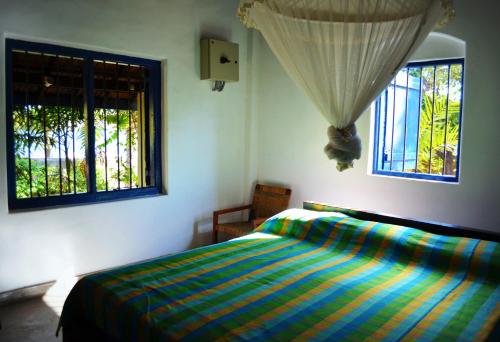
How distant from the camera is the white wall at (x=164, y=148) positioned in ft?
9.28

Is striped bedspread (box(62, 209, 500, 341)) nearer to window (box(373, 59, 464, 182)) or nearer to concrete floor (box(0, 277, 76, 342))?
concrete floor (box(0, 277, 76, 342))

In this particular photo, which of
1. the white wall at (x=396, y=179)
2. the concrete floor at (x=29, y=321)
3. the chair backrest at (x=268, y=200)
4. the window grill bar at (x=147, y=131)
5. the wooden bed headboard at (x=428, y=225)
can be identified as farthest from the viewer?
the chair backrest at (x=268, y=200)

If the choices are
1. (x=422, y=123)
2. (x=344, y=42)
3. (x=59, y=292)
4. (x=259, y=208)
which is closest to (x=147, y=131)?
(x=259, y=208)

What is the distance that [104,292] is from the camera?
1.80 meters

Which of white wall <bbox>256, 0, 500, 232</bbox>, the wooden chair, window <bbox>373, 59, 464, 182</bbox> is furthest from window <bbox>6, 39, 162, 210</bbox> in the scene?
window <bbox>373, 59, 464, 182</bbox>

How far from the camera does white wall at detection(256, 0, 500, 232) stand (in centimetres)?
277

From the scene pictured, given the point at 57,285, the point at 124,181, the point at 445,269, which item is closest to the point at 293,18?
the point at 445,269

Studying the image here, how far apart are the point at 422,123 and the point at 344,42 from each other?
1.50 m

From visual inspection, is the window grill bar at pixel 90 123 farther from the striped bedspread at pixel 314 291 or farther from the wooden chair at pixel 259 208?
the striped bedspread at pixel 314 291

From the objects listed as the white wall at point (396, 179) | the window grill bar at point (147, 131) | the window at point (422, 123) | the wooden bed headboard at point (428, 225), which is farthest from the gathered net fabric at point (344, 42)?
the window grill bar at point (147, 131)

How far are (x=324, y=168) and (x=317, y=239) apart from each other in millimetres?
1254

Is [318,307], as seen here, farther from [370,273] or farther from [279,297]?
[370,273]

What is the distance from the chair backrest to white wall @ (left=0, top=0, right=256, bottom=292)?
0.16 m

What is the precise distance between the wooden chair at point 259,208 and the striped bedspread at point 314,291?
45.5 inches
